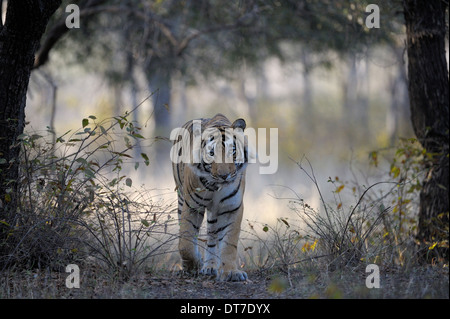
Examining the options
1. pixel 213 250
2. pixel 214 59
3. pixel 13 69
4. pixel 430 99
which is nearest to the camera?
pixel 13 69

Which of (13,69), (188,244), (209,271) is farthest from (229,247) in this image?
(13,69)

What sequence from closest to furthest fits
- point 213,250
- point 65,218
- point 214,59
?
point 65,218
point 213,250
point 214,59

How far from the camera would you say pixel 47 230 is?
16.4 feet

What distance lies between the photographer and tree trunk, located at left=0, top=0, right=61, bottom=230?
5.09 m

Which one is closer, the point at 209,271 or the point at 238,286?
the point at 238,286

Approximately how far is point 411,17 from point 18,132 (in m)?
4.23

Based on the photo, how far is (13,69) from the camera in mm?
5148

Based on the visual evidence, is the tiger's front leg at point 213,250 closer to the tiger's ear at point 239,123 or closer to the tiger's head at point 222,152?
the tiger's head at point 222,152

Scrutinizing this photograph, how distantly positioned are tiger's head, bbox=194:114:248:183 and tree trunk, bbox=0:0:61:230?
5.32 ft

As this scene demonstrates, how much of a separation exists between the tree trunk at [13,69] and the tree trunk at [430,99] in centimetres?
374

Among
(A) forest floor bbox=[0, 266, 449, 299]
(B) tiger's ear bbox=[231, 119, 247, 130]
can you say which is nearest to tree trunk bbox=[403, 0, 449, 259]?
(A) forest floor bbox=[0, 266, 449, 299]

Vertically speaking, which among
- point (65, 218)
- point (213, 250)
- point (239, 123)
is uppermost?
point (239, 123)

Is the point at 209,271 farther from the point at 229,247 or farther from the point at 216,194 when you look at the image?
the point at 216,194

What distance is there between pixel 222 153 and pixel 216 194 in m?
0.44
